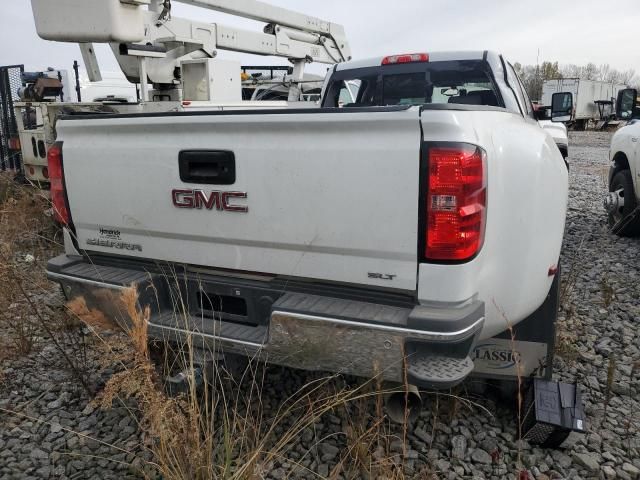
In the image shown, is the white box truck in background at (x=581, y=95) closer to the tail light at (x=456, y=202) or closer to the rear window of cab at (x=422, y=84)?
the rear window of cab at (x=422, y=84)

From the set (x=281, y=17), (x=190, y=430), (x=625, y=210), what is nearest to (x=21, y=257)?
(x=190, y=430)

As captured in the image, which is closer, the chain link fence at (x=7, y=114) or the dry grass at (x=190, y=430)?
the dry grass at (x=190, y=430)

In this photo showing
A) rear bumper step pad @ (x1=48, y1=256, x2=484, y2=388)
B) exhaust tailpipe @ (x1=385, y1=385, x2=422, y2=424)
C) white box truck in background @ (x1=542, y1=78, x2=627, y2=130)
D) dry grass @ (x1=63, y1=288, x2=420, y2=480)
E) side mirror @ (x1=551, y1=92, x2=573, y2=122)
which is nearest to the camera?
dry grass @ (x1=63, y1=288, x2=420, y2=480)

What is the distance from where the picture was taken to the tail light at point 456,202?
2182 millimetres

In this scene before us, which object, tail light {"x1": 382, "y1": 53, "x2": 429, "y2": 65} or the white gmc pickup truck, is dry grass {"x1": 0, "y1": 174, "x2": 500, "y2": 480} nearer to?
the white gmc pickup truck

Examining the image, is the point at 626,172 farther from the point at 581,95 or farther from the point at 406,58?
the point at 581,95

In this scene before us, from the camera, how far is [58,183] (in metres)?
3.22

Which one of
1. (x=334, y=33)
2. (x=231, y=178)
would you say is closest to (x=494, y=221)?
(x=231, y=178)

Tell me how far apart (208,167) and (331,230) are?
74cm

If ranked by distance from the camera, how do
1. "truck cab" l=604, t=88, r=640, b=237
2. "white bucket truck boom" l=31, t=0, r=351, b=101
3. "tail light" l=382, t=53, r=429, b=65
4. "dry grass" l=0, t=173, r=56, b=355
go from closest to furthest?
"dry grass" l=0, t=173, r=56, b=355 → "tail light" l=382, t=53, r=429, b=65 → "white bucket truck boom" l=31, t=0, r=351, b=101 → "truck cab" l=604, t=88, r=640, b=237

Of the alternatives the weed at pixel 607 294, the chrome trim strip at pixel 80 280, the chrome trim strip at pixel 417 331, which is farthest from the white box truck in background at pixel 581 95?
the chrome trim strip at pixel 80 280

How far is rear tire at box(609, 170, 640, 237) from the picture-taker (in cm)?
664

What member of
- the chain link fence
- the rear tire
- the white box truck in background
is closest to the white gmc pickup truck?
the rear tire

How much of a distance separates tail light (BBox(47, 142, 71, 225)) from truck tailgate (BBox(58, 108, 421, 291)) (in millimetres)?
64
